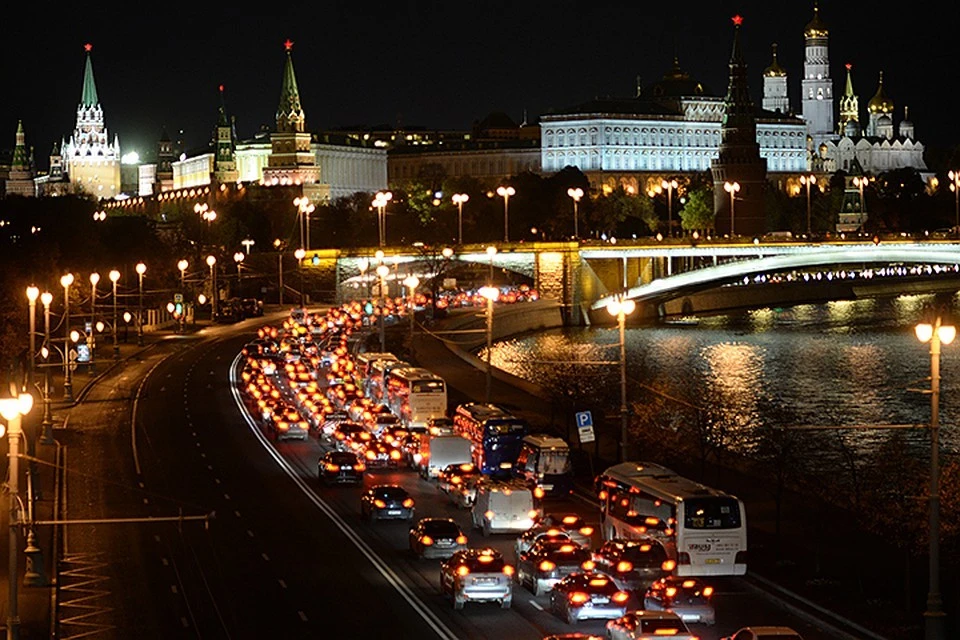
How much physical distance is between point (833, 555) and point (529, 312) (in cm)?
6934

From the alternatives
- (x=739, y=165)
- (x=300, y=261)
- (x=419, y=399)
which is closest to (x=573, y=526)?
(x=419, y=399)

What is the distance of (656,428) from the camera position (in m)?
44.9

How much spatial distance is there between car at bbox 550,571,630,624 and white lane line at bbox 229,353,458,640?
165 cm

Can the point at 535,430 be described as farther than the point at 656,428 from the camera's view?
Yes

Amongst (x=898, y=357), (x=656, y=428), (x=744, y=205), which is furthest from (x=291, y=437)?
(x=744, y=205)

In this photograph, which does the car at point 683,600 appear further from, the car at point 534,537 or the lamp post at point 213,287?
the lamp post at point 213,287

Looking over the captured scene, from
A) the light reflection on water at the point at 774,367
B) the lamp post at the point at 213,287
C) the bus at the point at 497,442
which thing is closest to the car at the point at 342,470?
the bus at the point at 497,442

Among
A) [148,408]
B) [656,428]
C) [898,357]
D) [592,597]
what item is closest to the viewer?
[592,597]

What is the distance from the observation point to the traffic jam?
26.7 m

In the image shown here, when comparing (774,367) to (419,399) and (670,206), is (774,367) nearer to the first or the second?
(419,399)

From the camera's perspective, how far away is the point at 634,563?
28391 millimetres

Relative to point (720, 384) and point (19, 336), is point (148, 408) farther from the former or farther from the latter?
point (720, 384)

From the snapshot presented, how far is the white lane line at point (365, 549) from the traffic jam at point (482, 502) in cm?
44

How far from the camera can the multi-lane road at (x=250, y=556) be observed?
2716 cm
